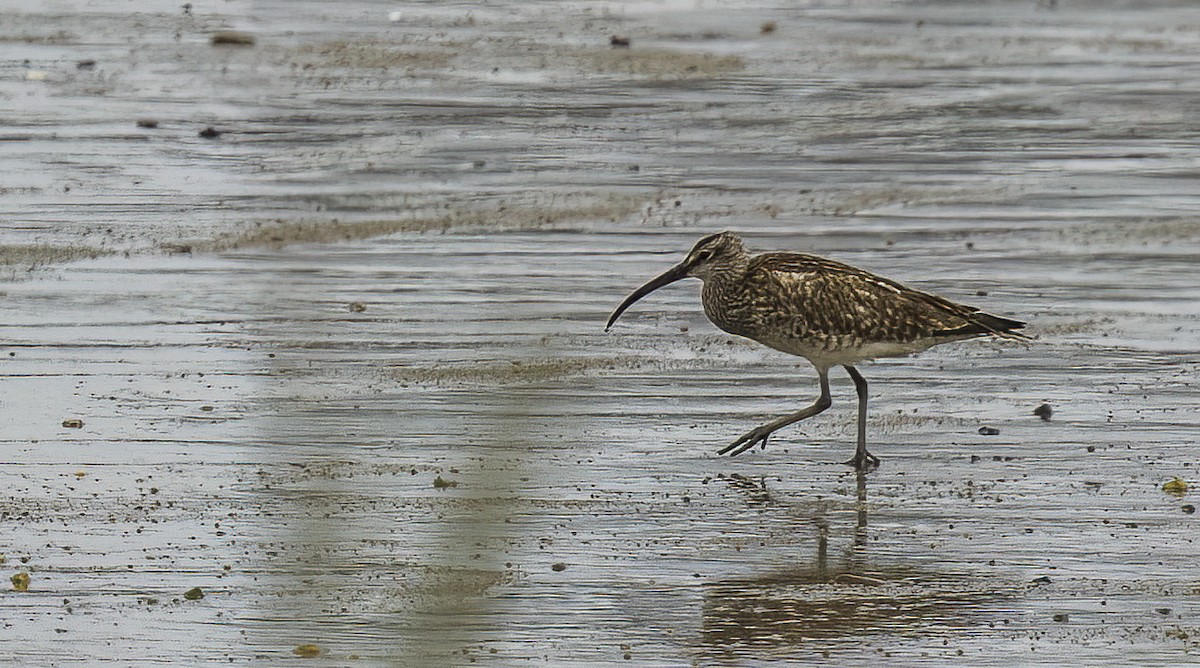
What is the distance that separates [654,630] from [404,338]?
3845mm

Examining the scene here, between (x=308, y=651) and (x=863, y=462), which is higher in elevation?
(x=308, y=651)

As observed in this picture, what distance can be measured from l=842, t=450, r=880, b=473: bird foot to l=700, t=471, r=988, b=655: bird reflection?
36.8 inches

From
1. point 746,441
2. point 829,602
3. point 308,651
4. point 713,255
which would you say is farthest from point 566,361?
point 308,651

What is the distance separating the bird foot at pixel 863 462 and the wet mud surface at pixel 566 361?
8 centimetres

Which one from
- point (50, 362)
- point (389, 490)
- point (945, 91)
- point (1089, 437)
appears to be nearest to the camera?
point (389, 490)

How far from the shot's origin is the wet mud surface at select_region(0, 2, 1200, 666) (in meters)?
6.51

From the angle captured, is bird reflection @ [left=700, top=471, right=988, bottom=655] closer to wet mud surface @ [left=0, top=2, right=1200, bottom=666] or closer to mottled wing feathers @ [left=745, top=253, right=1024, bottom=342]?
wet mud surface @ [left=0, top=2, right=1200, bottom=666]

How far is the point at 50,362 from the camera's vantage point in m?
9.73

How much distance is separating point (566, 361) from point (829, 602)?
6.40 feet

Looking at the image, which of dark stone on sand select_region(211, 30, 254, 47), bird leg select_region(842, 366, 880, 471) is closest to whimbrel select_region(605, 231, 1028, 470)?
bird leg select_region(842, 366, 880, 471)

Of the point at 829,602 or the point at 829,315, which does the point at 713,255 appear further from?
the point at 829,602

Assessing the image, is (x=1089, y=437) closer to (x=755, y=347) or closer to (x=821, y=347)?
(x=821, y=347)

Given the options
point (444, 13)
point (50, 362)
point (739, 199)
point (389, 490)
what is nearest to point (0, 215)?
point (50, 362)

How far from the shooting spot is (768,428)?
28.0ft
